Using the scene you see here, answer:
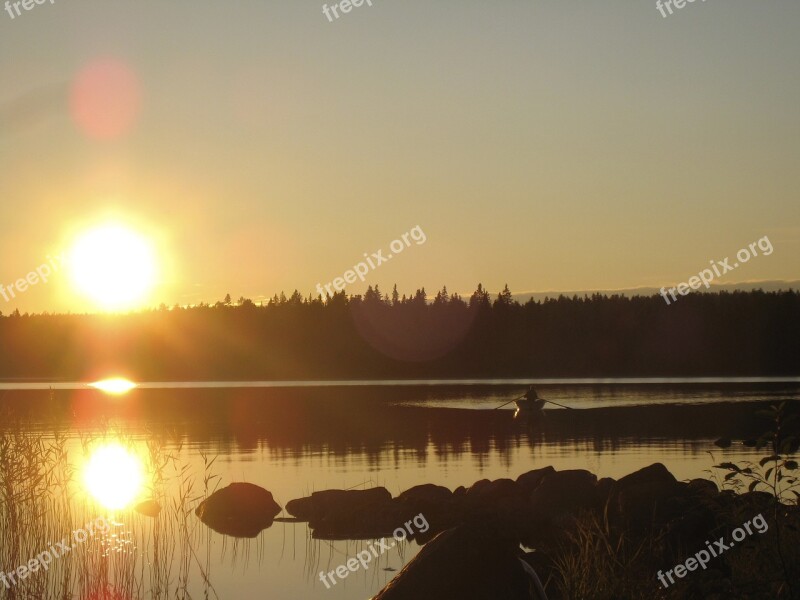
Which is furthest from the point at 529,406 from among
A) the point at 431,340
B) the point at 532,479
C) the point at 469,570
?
the point at 431,340

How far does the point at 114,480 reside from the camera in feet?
95.9

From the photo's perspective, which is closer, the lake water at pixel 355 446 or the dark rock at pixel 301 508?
the lake water at pixel 355 446

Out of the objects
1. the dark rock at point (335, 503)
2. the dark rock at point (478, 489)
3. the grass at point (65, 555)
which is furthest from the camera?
the dark rock at point (478, 489)

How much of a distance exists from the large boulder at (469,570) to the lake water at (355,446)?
6.66 meters

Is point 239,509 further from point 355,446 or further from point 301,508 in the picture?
point 355,446

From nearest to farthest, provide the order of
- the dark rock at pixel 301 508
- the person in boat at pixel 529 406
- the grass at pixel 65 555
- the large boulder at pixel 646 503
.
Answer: the grass at pixel 65 555, the large boulder at pixel 646 503, the dark rock at pixel 301 508, the person in boat at pixel 529 406

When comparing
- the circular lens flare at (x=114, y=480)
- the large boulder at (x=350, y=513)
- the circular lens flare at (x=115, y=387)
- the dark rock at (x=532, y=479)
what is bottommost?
the large boulder at (x=350, y=513)

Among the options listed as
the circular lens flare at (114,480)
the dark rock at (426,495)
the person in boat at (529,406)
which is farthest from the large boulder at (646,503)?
the person in boat at (529,406)

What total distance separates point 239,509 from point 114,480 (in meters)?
4.70

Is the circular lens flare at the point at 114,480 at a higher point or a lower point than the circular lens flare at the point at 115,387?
lower

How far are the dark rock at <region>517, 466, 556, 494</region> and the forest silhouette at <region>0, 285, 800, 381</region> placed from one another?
369 feet

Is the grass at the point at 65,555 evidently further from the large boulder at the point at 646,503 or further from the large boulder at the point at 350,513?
the large boulder at the point at 646,503

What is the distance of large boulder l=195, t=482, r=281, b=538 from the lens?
26.7m

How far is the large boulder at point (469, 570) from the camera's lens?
42.2 ft
